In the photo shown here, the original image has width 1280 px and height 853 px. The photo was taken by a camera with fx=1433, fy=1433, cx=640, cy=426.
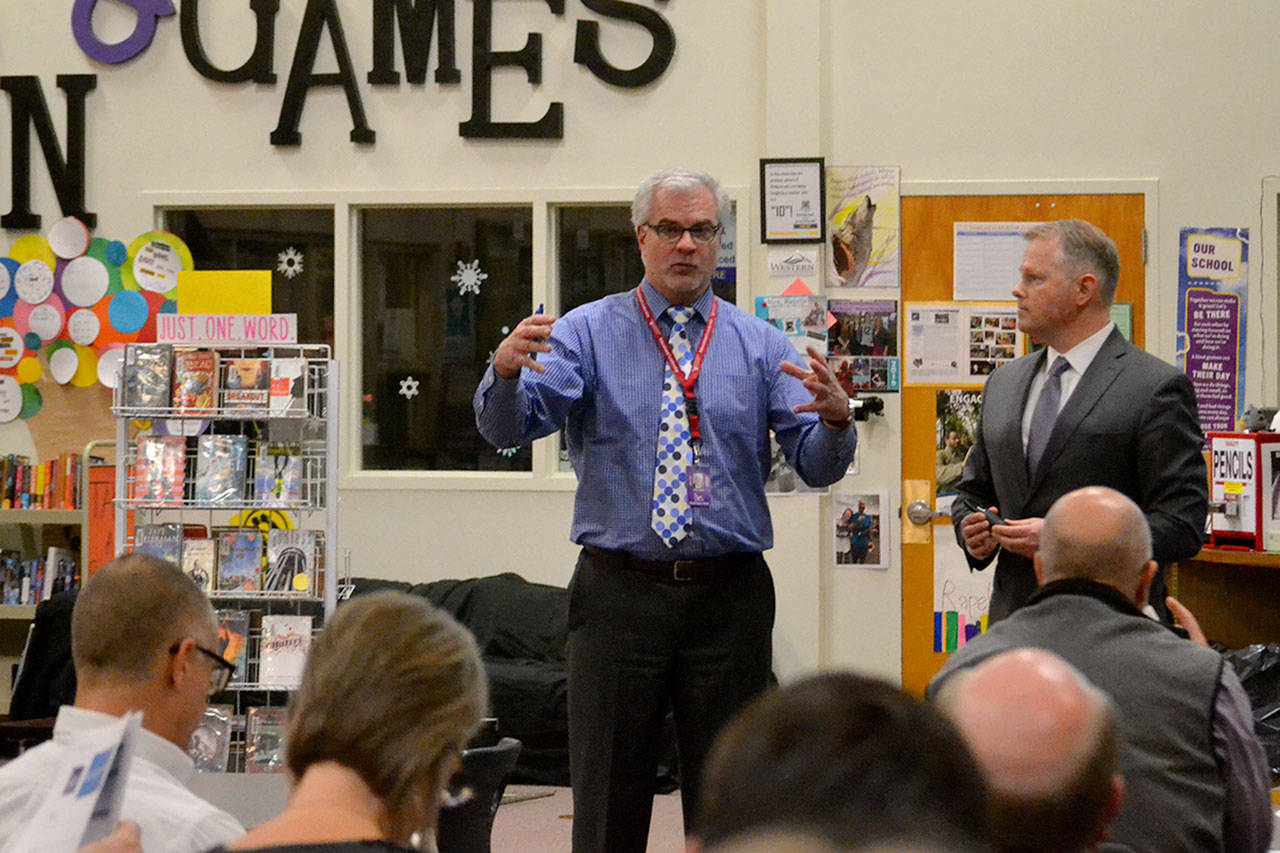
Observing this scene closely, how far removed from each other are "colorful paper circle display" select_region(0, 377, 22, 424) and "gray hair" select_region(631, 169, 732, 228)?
15.3 feet

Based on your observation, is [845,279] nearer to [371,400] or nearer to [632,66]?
[632,66]

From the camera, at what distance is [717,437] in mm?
3166

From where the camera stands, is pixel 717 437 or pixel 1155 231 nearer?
pixel 717 437

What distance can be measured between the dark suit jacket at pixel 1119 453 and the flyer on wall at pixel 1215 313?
3.29 metres

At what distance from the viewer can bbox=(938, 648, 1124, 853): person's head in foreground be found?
4.15 ft

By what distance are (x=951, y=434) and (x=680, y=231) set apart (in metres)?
3.51

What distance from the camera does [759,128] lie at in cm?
660

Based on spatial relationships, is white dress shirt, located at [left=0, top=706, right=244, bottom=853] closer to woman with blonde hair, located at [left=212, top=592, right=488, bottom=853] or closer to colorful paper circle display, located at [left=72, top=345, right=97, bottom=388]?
woman with blonde hair, located at [left=212, top=592, right=488, bottom=853]

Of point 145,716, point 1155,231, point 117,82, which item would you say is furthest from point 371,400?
point 145,716

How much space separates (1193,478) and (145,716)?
222cm

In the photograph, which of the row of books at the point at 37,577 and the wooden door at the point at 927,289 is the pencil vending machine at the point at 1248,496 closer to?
the wooden door at the point at 927,289

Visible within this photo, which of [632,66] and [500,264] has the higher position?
[632,66]

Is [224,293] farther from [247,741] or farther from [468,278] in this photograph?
[468,278]

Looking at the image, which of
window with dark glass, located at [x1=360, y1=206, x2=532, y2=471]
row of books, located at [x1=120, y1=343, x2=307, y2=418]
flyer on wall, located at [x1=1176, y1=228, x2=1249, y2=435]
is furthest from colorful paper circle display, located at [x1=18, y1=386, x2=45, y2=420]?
flyer on wall, located at [x1=1176, y1=228, x2=1249, y2=435]
